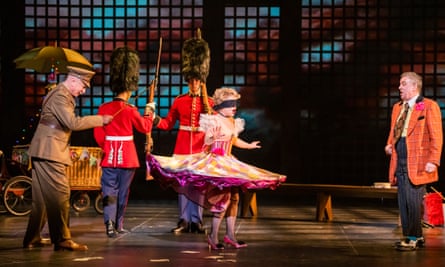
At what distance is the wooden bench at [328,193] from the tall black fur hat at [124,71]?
2.53 metres

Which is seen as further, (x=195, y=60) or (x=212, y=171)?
(x=195, y=60)

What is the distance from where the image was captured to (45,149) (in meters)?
7.12

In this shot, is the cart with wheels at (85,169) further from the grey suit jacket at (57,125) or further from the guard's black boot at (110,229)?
the grey suit jacket at (57,125)

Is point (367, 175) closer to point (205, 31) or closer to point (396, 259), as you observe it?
point (205, 31)

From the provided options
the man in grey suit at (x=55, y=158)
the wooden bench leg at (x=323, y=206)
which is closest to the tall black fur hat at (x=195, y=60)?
the man in grey suit at (x=55, y=158)

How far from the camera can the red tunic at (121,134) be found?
8422mm

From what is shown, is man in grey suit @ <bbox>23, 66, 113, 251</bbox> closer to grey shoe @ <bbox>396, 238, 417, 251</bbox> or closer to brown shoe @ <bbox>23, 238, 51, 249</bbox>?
brown shoe @ <bbox>23, 238, 51, 249</bbox>

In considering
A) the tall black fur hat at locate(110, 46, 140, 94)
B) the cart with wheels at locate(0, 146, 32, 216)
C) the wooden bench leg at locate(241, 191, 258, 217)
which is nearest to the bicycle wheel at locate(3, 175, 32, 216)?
the cart with wheels at locate(0, 146, 32, 216)

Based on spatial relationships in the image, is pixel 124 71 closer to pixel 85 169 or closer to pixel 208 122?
pixel 208 122

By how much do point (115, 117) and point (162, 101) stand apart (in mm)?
6714

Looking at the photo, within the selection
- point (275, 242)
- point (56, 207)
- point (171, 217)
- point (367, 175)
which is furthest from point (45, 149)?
point (367, 175)

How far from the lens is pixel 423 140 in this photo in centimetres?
762

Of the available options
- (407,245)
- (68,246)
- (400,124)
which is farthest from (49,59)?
(407,245)

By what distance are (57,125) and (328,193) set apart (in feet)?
14.5
